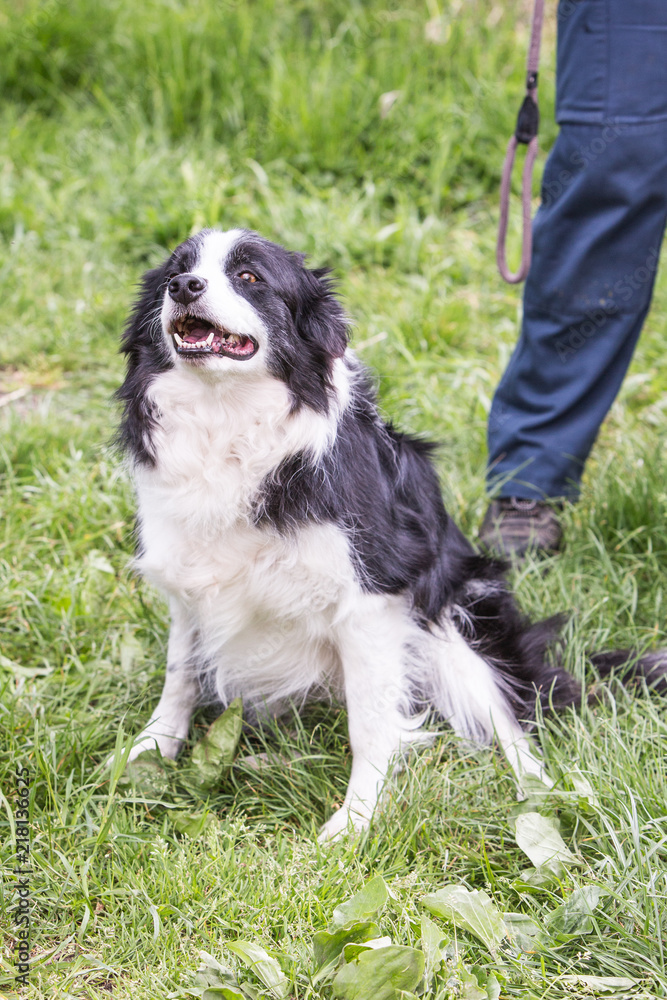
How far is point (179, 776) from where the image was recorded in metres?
2.08

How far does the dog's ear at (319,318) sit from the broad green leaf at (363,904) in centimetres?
107

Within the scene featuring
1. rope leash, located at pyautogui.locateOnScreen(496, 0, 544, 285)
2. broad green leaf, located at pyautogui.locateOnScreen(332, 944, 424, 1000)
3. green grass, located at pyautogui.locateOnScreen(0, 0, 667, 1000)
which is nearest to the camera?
broad green leaf, located at pyautogui.locateOnScreen(332, 944, 424, 1000)

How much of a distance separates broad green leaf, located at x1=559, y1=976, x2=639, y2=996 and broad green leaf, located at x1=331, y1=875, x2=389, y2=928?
32 centimetres

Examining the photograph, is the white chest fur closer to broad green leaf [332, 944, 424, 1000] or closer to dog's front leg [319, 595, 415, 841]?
dog's front leg [319, 595, 415, 841]

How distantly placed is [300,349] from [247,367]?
141 mm

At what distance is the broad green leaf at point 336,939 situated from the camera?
152 cm

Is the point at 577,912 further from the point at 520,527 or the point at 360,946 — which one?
the point at 520,527

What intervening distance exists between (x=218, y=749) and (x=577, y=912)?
85cm

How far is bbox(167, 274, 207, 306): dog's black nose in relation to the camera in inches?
71.6

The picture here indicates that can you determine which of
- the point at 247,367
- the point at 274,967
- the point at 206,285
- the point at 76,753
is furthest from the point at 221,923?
the point at 206,285

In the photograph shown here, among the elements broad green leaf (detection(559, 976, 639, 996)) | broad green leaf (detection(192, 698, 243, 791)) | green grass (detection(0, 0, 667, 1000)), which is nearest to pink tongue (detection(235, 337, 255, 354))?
green grass (detection(0, 0, 667, 1000))

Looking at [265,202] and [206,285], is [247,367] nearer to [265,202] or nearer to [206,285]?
[206,285]

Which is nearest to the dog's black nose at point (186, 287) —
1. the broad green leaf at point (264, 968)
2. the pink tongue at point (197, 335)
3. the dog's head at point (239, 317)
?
the dog's head at point (239, 317)

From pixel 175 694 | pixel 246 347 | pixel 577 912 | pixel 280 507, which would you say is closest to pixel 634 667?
pixel 577 912
